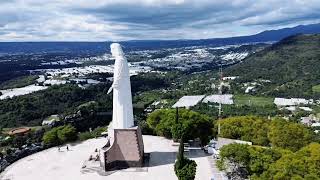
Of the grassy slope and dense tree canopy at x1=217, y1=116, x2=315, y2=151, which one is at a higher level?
dense tree canopy at x1=217, y1=116, x2=315, y2=151

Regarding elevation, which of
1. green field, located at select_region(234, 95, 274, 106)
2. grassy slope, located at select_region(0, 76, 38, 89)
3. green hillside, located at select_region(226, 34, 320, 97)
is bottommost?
green field, located at select_region(234, 95, 274, 106)

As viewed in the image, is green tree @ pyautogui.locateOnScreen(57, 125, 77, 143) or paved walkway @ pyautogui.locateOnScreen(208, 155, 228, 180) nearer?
paved walkway @ pyautogui.locateOnScreen(208, 155, 228, 180)

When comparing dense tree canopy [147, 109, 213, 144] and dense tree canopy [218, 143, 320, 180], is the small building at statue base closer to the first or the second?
dense tree canopy [147, 109, 213, 144]

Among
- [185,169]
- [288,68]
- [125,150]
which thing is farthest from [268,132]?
[288,68]

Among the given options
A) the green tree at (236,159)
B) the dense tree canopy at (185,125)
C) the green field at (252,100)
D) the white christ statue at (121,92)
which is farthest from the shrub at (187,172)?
the green field at (252,100)

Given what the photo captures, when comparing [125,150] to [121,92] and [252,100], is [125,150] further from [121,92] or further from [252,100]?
[252,100]

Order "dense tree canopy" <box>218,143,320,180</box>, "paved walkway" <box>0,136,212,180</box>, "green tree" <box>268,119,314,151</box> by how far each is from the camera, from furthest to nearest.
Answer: "green tree" <box>268,119,314,151</box>
"paved walkway" <box>0,136,212,180</box>
"dense tree canopy" <box>218,143,320,180</box>

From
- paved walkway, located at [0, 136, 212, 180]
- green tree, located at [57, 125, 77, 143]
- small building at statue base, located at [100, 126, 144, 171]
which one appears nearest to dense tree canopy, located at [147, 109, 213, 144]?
paved walkway, located at [0, 136, 212, 180]
